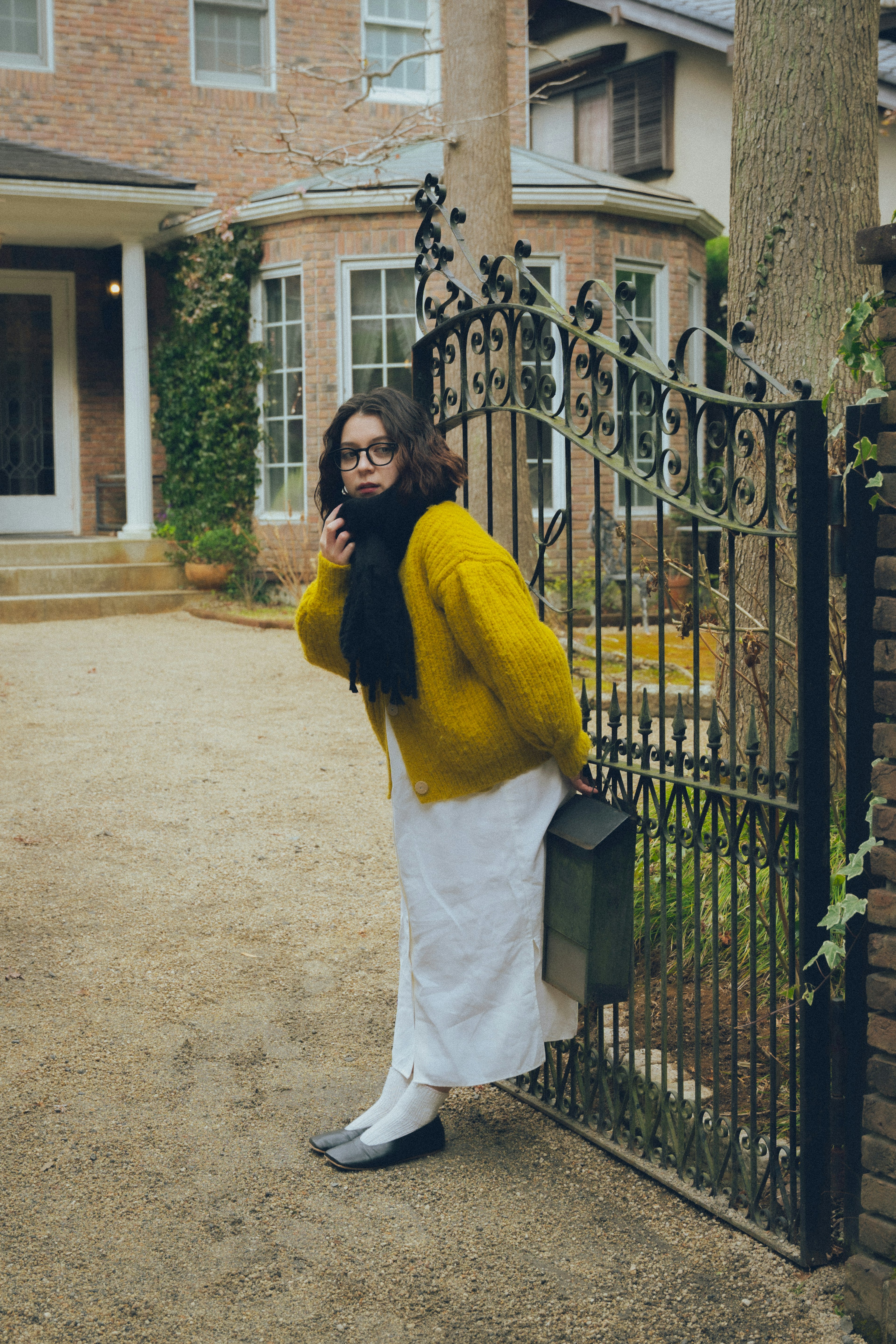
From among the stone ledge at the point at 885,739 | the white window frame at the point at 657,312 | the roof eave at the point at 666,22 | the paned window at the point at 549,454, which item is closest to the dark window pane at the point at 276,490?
the paned window at the point at 549,454

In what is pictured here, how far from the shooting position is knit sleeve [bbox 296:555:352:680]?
2859mm

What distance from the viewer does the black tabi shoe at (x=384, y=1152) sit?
3.00 metres

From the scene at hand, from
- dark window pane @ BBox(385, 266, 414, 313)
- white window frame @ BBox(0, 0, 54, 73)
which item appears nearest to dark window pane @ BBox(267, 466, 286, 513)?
dark window pane @ BBox(385, 266, 414, 313)

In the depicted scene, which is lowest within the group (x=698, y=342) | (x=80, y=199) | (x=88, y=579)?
(x=88, y=579)

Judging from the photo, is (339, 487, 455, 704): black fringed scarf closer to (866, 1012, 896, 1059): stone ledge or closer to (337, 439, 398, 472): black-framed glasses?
(337, 439, 398, 472): black-framed glasses

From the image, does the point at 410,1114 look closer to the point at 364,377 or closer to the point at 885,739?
the point at 885,739

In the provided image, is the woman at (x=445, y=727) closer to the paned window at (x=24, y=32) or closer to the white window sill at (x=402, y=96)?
the paned window at (x=24, y=32)

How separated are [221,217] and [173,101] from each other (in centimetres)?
257

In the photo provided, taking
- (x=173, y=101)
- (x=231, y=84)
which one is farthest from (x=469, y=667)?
(x=231, y=84)

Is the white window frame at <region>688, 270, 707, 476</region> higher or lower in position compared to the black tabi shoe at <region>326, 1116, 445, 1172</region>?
higher

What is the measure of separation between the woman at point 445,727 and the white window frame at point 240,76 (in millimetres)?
12960

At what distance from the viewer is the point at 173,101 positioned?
1431 cm

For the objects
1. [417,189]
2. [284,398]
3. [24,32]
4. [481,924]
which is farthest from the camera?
[24,32]

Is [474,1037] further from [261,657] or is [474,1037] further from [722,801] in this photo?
[261,657]
